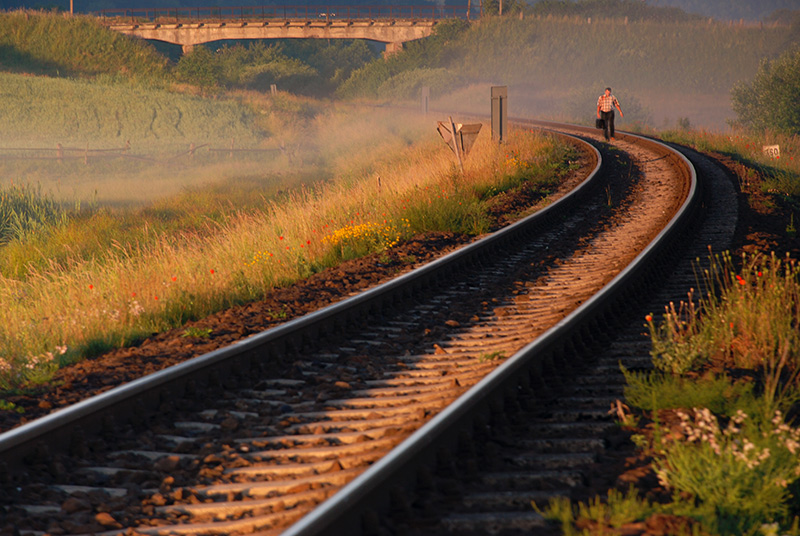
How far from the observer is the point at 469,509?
3525mm

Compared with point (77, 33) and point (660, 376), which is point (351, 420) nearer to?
point (660, 376)

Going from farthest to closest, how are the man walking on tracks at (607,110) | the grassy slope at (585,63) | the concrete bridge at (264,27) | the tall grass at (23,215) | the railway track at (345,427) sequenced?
the concrete bridge at (264,27)
the grassy slope at (585,63)
the man walking on tracks at (607,110)
the tall grass at (23,215)
the railway track at (345,427)

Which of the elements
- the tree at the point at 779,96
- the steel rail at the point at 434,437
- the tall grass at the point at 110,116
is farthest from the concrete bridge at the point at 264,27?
the steel rail at the point at 434,437

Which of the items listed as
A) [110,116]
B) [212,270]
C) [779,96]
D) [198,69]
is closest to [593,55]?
[198,69]

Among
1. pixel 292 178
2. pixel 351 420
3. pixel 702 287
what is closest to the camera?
pixel 351 420

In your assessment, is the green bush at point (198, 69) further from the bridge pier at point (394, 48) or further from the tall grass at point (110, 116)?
the bridge pier at point (394, 48)

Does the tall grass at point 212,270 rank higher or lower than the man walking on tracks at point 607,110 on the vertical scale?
lower

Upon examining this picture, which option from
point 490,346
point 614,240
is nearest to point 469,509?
point 490,346

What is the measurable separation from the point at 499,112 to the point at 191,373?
1833 centimetres

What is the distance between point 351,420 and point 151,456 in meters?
1.22

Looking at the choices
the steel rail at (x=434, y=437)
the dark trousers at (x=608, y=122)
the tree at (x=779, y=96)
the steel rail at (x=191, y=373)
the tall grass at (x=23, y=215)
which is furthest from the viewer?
the tree at (x=779, y=96)

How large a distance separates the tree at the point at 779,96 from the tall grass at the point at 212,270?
2886cm

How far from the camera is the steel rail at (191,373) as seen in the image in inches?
168

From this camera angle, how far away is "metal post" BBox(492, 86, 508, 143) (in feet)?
72.6
